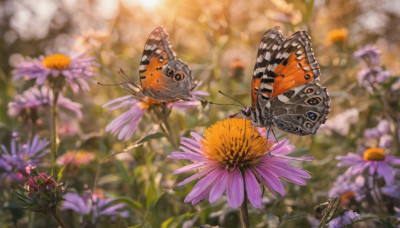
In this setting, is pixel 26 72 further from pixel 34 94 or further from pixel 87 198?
pixel 87 198

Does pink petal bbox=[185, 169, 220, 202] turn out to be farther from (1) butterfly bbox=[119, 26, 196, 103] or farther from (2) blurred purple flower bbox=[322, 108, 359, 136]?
(2) blurred purple flower bbox=[322, 108, 359, 136]

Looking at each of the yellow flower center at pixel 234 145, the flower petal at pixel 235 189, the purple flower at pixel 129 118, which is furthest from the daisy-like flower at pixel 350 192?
the purple flower at pixel 129 118

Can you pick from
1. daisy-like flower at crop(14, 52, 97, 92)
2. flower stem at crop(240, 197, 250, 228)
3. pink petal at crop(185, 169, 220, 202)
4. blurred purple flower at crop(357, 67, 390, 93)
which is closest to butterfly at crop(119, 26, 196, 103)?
daisy-like flower at crop(14, 52, 97, 92)

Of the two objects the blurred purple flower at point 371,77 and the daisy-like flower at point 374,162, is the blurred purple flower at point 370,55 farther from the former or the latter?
the daisy-like flower at point 374,162

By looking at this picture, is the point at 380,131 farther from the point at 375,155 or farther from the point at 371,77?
the point at 375,155

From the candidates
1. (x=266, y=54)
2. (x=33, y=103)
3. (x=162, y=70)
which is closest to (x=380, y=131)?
(x=266, y=54)

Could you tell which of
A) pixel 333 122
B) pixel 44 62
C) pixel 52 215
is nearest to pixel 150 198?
pixel 52 215
